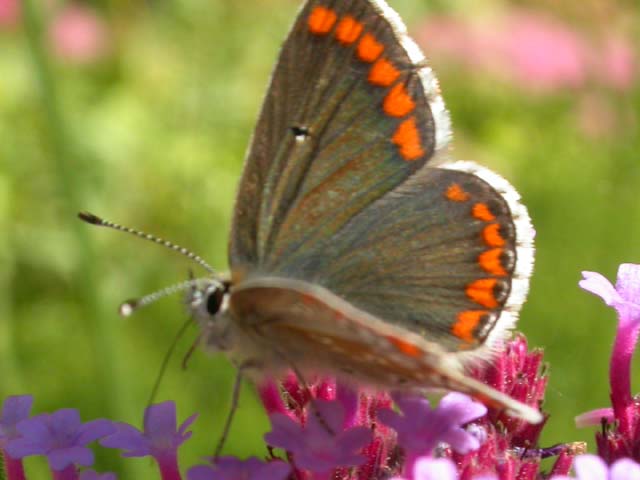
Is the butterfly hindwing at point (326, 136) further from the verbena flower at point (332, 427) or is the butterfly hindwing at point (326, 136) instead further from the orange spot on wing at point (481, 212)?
the verbena flower at point (332, 427)

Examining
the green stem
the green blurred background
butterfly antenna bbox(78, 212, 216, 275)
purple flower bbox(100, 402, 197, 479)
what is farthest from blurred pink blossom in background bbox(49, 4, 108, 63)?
purple flower bbox(100, 402, 197, 479)

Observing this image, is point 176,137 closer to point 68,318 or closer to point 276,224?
point 68,318

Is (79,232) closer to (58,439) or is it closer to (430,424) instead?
(58,439)

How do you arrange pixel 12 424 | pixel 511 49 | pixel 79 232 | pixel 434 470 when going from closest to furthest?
pixel 434 470, pixel 12 424, pixel 79 232, pixel 511 49

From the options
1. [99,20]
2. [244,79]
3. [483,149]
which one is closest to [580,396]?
[483,149]

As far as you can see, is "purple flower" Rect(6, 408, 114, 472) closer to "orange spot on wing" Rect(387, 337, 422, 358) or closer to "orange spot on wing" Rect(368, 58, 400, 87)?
"orange spot on wing" Rect(387, 337, 422, 358)

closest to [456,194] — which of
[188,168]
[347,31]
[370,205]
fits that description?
[370,205]
